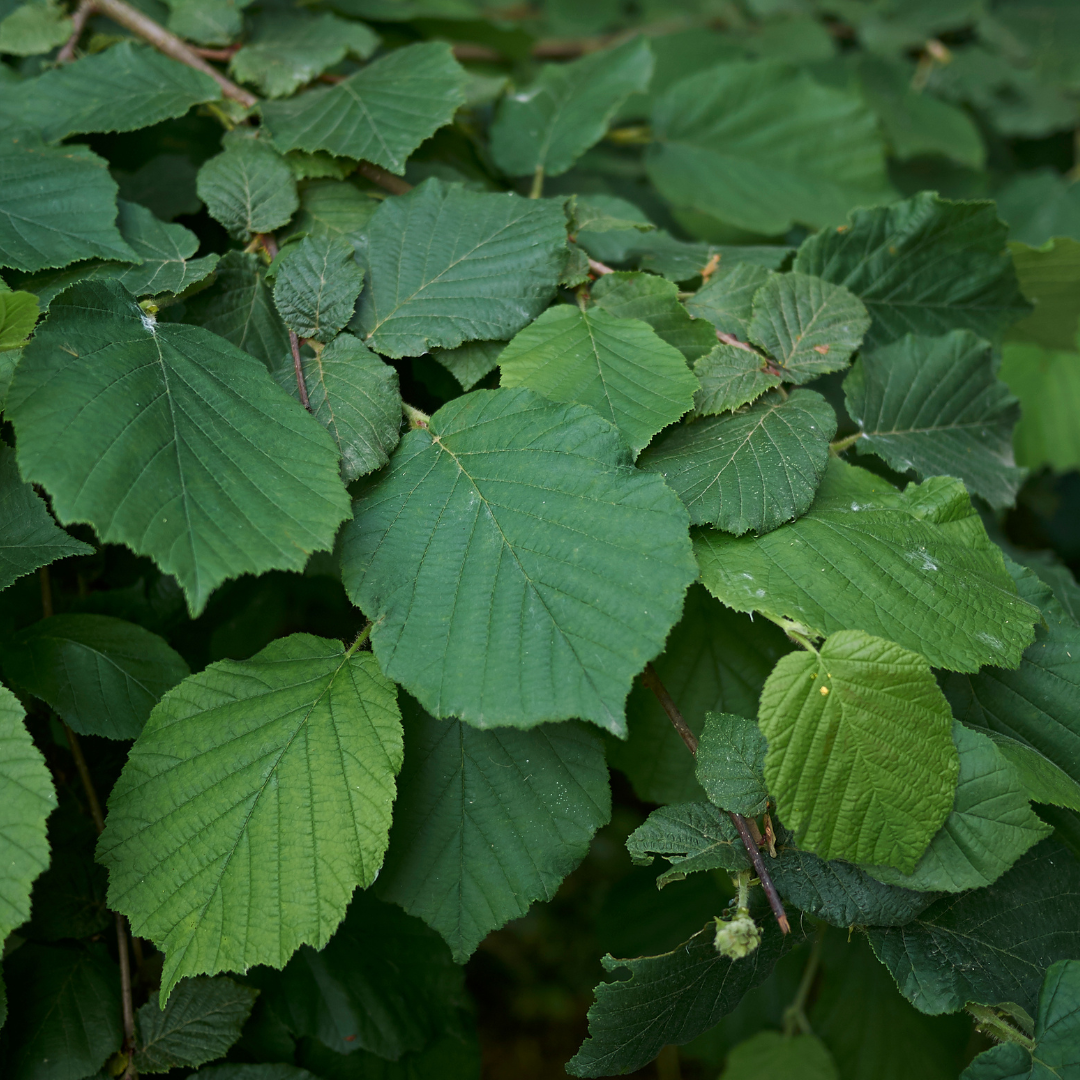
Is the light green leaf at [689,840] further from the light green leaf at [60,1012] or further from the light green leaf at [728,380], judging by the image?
the light green leaf at [60,1012]

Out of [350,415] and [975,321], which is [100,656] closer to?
[350,415]

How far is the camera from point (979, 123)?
2465mm

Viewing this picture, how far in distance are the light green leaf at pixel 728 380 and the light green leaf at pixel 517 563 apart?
0.19 metres

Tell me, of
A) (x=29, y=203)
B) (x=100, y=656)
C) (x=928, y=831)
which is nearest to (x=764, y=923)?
(x=928, y=831)

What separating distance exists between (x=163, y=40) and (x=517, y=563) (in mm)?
1230

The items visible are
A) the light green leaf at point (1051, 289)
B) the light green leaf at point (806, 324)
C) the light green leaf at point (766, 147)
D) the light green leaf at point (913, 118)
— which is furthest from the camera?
the light green leaf at point (913, 118)

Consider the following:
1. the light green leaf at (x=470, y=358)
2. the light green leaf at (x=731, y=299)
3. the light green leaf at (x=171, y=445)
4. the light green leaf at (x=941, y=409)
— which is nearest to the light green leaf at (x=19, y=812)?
the light green leaf at (x=171, y=445)

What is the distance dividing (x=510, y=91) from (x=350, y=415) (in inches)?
37.5

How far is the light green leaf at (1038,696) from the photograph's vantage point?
1013 mm

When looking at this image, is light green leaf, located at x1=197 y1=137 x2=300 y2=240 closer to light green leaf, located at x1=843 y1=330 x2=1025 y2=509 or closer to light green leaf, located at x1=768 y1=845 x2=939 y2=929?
light green leaf, located at x1=843 y1=330 x2=1025 y2=509

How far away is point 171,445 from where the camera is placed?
0.87 metres

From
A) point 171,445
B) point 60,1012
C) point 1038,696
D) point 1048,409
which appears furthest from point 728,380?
point 1048,409

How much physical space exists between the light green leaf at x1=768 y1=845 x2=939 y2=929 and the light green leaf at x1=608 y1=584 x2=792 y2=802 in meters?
0.26

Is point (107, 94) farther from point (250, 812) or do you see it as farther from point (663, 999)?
point (663, 999)
